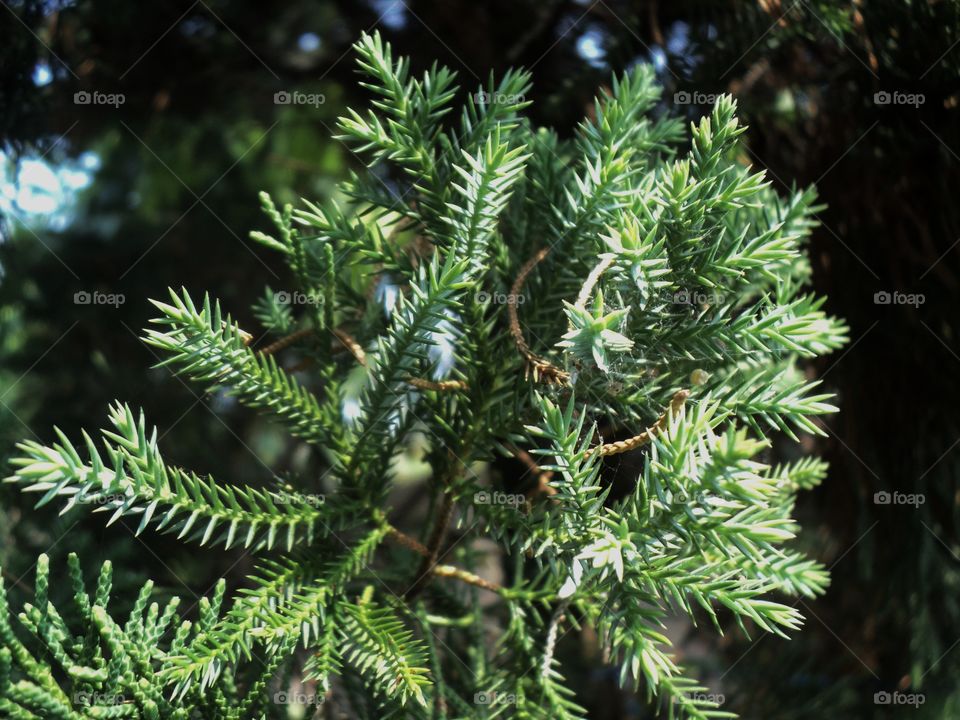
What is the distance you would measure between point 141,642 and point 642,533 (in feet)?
0.83

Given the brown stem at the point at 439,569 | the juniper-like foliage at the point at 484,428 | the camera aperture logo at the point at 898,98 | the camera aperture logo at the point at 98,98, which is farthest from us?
the camera aperture logo at the point at 98,98

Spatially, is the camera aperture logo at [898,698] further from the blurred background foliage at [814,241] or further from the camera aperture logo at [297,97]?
the camera aperture logo at [297,97]

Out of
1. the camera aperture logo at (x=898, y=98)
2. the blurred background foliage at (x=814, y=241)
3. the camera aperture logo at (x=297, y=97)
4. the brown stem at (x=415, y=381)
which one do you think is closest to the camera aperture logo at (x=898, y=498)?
the blurred background foliage at (x=814, y=241)

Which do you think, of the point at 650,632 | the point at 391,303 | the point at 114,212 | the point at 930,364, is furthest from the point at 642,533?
the point at 114,212

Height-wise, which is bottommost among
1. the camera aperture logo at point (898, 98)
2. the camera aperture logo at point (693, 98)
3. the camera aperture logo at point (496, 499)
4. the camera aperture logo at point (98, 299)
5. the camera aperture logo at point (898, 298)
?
the camera aperture logo at point (496, 499)

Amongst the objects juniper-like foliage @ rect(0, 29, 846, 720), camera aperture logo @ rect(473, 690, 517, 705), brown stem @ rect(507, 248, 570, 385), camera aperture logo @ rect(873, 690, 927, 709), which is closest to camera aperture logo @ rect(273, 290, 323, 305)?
juniper-like foliage @ rect(0, 29, 846, 720)

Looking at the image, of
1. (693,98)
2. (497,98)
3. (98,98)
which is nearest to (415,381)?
(497,98)

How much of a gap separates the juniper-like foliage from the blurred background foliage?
7.4 inches

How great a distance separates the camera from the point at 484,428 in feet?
1.44

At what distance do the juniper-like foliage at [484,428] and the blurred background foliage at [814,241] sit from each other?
188 millimetres

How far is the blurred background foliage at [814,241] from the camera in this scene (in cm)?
63

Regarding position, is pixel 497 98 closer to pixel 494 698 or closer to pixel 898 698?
pixel 494 698

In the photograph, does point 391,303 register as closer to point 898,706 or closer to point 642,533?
point 642,533

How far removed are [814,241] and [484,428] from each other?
37cm
